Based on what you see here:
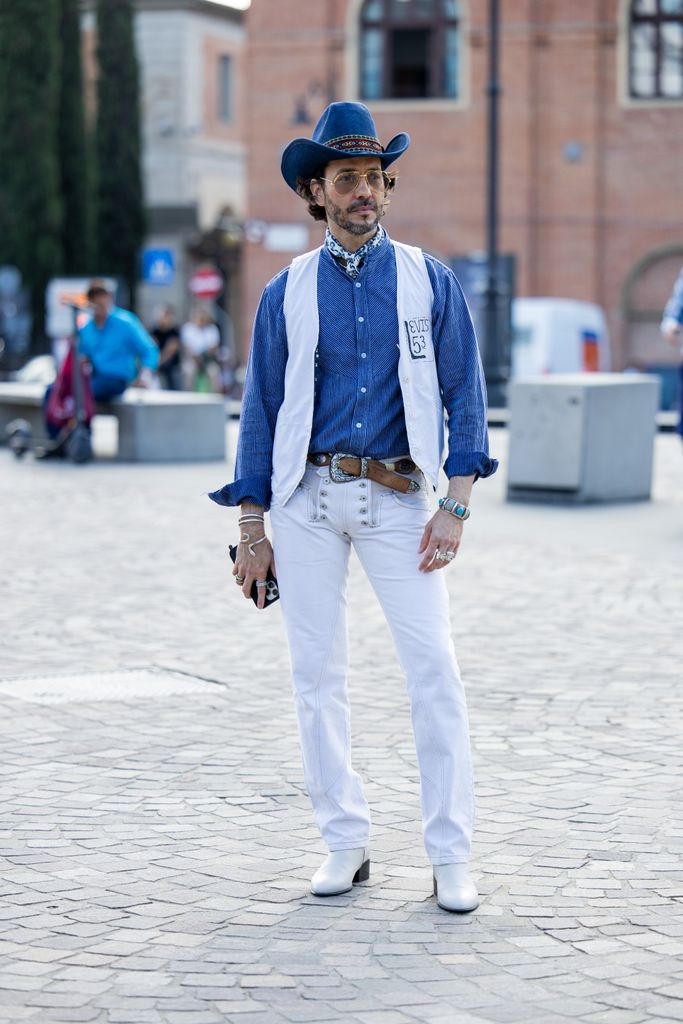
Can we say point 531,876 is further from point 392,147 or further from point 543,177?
point 543,177

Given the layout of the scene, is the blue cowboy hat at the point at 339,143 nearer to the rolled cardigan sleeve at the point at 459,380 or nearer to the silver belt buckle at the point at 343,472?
the rolled cardigan sleeve at the point at 459,380

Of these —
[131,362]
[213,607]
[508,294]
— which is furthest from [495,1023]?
[508,294]

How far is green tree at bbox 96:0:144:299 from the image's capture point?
163ft

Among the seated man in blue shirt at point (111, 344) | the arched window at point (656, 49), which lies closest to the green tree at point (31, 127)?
the arched window at point (656, 49)

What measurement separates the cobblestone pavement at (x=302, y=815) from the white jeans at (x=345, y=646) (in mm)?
216

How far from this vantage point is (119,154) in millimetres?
50031

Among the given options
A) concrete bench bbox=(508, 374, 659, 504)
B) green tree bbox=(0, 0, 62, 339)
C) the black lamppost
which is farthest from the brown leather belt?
green tree bbox=(0, 0, 62, 339)

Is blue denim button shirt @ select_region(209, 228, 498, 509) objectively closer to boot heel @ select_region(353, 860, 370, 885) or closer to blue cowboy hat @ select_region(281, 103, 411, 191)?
blue cowboy hat @ select_region(281, 103, 411, 191)

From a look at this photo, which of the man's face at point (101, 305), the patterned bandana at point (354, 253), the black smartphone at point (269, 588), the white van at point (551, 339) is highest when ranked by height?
the patterned bandana at point (354, 253)

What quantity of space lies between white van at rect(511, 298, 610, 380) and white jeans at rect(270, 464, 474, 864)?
24.4 metres

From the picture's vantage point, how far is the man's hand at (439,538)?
4754mm

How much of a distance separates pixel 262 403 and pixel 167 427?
1435 centimetres

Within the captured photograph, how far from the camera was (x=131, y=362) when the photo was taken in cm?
1897

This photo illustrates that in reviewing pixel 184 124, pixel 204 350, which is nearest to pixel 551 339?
pixel 204 350
